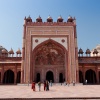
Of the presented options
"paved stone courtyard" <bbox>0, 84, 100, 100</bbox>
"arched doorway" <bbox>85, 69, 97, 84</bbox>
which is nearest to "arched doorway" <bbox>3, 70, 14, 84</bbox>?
"arched doorway" <bbox>85, 69, 97, 84</bbox>

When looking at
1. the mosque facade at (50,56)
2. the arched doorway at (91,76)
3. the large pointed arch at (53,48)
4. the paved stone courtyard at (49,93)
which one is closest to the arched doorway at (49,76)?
the mosque facade at (50,56)

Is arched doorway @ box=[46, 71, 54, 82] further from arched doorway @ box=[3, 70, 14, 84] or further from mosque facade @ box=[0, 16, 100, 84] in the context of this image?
arched doorway @ box=[3, 70, 14, 84]

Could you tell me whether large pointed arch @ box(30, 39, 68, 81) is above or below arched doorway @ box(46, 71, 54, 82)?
above

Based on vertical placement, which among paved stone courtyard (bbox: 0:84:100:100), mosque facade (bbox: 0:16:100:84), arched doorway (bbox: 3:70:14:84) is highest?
mosque facade (bbox: 0:16:100:84)

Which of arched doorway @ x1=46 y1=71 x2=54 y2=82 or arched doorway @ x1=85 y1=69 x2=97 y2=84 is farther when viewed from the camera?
arched doorway @ x1=85 y1=69 x2=97 y2=84

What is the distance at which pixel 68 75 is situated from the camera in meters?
25.3

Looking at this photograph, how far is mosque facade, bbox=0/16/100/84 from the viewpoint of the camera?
25.3 metres

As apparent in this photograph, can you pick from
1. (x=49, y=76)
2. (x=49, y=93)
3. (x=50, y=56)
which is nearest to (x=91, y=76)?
(x=49, y=76)

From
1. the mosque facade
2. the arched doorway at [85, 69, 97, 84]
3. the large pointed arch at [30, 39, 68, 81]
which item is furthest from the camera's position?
A: the arched doorway at [85, 69, 97, 84]

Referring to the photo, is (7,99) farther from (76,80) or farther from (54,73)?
(54,73)

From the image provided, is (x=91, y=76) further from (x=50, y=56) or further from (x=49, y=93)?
(x=49, y=93)

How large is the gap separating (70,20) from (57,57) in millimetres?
5942

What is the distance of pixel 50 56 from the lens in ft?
89.9

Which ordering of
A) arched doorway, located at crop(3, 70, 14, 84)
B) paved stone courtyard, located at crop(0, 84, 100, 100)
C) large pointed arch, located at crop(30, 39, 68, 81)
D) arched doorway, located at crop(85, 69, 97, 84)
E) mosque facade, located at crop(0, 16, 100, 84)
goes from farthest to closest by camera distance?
arched doorway, located at crop(3, 70, 14, 84) < arched doorway, located at crop(85, 69, 97, 84) < large pointed arch, located at crop(30, 39, 68, 81) < mosque facade, located at crop(0, 16, 100, 84) < paved stone courtyard, located at crop(0, 84, 100, 100)
